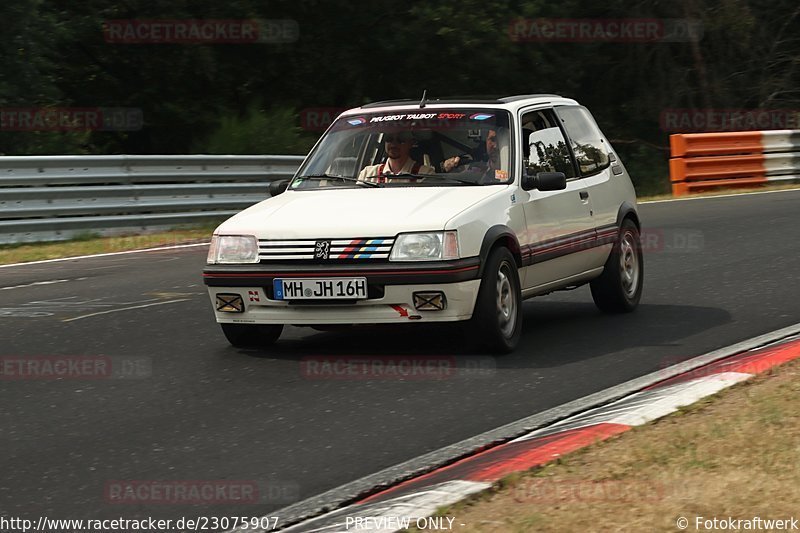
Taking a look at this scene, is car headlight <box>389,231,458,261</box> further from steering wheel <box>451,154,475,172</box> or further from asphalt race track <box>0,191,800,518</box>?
steering wheel <box>451,154,475,172</box>

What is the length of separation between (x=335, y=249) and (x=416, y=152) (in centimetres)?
146

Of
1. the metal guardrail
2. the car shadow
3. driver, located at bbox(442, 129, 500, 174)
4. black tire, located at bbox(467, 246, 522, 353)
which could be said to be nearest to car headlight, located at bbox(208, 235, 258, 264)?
the car shadow

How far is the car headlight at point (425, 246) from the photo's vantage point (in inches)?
319

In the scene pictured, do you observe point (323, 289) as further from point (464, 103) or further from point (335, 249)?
point (464, 103)

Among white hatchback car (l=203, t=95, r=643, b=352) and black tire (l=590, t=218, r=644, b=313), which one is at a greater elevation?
white hatchback car (l=203, t=95, r=643, b=352)

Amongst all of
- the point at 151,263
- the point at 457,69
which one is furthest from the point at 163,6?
the point at 151,263

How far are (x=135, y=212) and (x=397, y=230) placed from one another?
10.1 m

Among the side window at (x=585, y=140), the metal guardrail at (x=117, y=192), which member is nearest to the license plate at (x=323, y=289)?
the side window at (x=585, y=140)

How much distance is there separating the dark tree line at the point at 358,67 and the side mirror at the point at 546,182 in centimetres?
1358

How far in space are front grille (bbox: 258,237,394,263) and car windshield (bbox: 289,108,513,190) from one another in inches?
39.9

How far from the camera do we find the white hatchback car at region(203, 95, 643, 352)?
8133mm

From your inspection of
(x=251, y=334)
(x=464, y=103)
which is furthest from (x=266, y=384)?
(x=464, y=103)

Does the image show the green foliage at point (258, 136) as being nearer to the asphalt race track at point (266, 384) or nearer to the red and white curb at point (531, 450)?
the asphalt race track at point (266, 384)

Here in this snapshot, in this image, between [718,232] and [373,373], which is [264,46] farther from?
[373,373]
